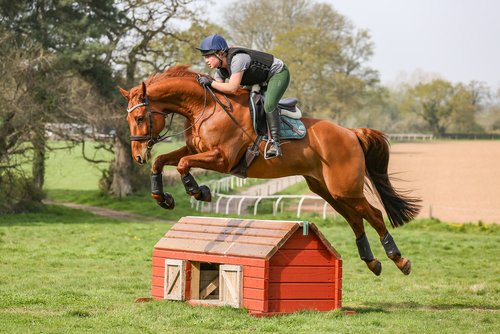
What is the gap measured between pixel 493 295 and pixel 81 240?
10.4 meters

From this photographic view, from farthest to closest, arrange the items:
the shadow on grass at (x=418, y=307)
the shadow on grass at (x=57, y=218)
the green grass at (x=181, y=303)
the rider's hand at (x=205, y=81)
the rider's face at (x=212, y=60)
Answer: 1. the shadow on grass at (x=57, y=218)
2. the shadow on grass at (x=418, y=307)
3. the rider's hand at (x=205, y=81)
4. the rider's face at (x=212, y=60)
5. the green grass at (x=181, y=303)

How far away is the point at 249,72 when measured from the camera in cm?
858

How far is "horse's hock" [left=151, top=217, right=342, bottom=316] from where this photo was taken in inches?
331

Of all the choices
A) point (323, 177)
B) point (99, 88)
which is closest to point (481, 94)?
point (99, 88)

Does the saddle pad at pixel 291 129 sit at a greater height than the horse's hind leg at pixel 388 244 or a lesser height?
greater

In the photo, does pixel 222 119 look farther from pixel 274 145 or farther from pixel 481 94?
pixel 481 94

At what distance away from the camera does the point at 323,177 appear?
29.4 ft

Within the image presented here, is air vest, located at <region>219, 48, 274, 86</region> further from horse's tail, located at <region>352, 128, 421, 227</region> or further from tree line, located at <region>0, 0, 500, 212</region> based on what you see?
tree line, located at <region>0, 0, 500, 212</region>

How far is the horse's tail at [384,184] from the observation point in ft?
31.4

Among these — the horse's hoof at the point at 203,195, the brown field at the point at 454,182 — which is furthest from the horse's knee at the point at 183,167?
the brown field at the point at 454,182

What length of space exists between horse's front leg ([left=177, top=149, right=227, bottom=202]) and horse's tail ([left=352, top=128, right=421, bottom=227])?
2107 millimetres

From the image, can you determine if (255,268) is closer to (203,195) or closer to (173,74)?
(203,195)

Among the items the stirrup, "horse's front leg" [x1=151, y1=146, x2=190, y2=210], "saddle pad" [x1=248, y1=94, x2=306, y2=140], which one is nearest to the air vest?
"saddle pad" [x1=248, y1=94, x2=306, y2=140]

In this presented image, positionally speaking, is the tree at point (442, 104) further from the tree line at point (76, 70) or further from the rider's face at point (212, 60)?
the rider's face at point (212, 60)
